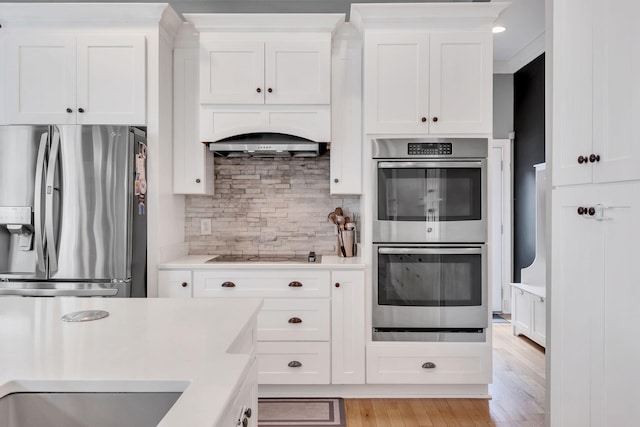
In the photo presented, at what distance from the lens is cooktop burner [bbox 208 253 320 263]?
2.89m

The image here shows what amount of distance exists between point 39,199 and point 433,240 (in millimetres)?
2480

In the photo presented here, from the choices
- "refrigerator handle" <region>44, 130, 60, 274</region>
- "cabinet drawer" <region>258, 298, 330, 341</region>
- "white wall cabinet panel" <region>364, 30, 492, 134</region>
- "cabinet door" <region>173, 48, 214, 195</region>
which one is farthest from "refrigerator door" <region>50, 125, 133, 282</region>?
"white wall cabinet panel" <region>364, 30, 492, 134</region>

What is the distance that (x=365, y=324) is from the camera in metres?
2.69

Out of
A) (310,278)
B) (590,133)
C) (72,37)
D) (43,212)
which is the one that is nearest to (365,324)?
(310,278)

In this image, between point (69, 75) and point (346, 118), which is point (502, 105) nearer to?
point (346, 118)

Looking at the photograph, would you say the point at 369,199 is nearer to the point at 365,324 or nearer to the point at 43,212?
the point at 365,324

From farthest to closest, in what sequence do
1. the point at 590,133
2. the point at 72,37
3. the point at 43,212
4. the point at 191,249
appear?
the point at 191,249 → the point at 72,37 → the point at 43,212 → the point at 590,133

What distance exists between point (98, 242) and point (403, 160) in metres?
2.00

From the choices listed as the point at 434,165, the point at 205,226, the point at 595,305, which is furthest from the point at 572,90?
the point at 205,226

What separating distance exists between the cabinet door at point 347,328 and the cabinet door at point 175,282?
0.96 m

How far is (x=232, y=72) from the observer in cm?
279

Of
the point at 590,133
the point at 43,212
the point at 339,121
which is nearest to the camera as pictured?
the point at 590,133

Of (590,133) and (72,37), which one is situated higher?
(72,37)

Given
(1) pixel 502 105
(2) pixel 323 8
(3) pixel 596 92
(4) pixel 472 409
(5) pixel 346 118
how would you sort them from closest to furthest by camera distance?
1. (3) pixel 596 92
2. (4) pixel 472 409
3. (5) pixel 346 118
4. (2) pixel 323 8
5. (1) pixel 502 105
